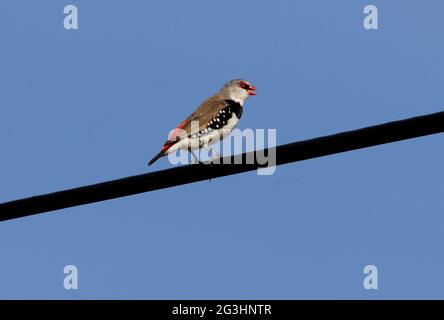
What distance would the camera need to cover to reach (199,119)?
817 centimetres

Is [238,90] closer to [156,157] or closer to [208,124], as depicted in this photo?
[208,124]

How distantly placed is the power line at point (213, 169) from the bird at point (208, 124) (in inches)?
86.9

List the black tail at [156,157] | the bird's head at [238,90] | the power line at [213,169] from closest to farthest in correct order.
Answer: the power line at [213,169] < the black tail at [156,157] < the bird's head at [238,90]

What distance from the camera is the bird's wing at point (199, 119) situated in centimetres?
761

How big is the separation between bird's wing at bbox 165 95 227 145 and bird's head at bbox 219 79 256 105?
0.92 ft

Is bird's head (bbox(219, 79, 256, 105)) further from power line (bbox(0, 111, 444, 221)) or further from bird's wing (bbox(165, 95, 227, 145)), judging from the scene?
power line (bbox(0, 111, 444, 221))

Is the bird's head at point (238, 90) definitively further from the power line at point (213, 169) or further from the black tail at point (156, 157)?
the power line at point (213, 169)

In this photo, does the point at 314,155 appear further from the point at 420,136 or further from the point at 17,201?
the point at 17,201

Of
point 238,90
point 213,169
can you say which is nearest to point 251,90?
point 238,90

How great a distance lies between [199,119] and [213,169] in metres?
3.11

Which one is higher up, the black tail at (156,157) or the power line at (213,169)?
the black tail at (156,157)

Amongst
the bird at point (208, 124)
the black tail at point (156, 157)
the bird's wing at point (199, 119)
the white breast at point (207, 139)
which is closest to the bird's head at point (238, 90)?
the bird at point (208, 124)
